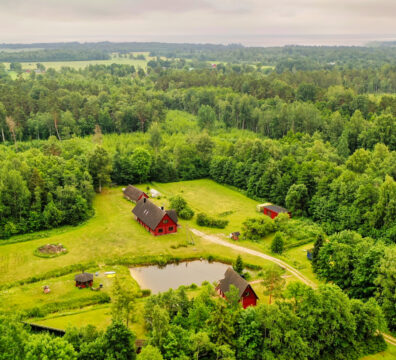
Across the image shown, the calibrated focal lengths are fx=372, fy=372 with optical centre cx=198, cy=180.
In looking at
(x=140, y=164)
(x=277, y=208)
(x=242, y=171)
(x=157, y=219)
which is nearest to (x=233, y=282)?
(x=157, y=219)

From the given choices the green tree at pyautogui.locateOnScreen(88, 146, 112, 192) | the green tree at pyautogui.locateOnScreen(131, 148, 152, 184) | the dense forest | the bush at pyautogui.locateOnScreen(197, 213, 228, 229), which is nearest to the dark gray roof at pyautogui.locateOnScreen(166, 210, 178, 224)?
the bush at pyautogui.locateOnScreen(197, 213, 228, 229)

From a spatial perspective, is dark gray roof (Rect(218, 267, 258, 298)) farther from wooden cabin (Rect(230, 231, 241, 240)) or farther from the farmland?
wooden cabin (Rect(230, 231, 241, 240))

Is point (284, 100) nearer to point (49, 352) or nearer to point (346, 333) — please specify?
→ point (346, 333)

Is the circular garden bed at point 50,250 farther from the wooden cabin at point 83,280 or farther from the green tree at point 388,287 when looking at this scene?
the green tree at point 388,287

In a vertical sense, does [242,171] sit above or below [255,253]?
above

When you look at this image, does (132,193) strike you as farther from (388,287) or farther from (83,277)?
(388,287)

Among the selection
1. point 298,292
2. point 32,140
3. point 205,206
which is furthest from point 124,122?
point 298,292

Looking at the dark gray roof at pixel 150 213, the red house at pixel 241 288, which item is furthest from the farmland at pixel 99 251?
the red house at pixel 241 288
